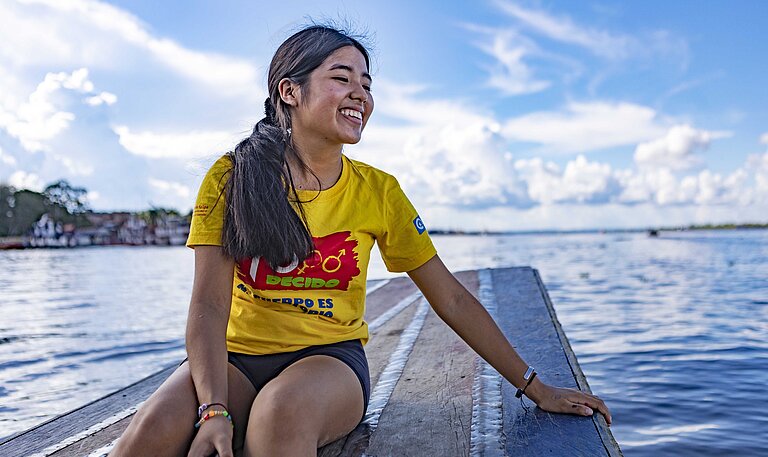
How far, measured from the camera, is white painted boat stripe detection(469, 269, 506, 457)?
1691mm

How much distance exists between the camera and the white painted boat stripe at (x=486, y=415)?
169cm

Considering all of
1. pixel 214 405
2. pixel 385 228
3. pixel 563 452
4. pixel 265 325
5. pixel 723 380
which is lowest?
pixel 723 380

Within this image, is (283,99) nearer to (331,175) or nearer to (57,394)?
(331,175)

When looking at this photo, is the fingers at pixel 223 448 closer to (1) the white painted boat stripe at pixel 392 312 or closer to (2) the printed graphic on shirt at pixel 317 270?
(2) the printed graphic on shirt at pixel 317 270

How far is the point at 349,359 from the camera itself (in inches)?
74.1

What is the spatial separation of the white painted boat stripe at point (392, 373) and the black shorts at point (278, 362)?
14 centimetres

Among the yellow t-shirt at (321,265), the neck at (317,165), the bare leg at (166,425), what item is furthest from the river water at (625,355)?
the bare leg at (166,425)

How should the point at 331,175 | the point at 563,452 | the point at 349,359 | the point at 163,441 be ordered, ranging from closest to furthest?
1. the point at 163,441
2. the point at 563,452
3. the point at 349,359
4. the point at 331,175

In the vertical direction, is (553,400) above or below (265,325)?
below

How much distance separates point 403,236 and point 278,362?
1.92ft

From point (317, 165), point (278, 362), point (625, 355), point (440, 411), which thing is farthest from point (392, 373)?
point (625, 355)

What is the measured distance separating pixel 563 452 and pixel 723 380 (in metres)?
3.80

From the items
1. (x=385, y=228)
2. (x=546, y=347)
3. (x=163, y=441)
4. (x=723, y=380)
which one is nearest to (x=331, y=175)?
(x=385, y=228)

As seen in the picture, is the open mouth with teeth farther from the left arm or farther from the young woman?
the left arm
